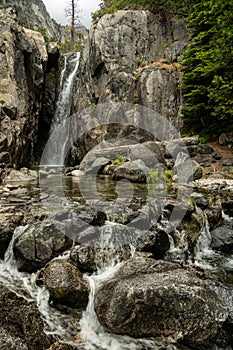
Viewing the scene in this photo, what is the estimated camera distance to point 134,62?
69.9 feet

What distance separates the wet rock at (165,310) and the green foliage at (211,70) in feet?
37.9

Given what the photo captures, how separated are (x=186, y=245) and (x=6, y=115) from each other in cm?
1415

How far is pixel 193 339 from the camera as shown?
382 centimetres

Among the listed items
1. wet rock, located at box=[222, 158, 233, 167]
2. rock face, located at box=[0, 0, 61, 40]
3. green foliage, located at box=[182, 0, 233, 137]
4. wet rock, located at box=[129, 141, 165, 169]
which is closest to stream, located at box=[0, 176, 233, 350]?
wet rock, located at box=[129, 141, 165, 169]

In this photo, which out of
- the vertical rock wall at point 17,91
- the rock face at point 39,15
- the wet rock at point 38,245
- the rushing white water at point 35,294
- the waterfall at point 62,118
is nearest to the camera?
the rushing white water at point 35,294

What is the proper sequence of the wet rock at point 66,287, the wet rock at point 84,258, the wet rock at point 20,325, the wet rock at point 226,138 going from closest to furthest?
the wet rock at point 20,325 < the wet rock at point 66,287 < the wet rock at point 84,258 < the wet rock at point 226,138

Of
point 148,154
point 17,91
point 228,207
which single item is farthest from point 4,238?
point 17,91

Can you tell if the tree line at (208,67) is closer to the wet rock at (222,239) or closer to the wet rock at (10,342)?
the wet rock at (222,239)

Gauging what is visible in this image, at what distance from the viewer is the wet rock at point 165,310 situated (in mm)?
3848

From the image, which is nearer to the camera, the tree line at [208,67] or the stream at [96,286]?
the stream at [96,286]

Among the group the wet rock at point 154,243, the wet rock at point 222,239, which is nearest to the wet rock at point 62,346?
the wet rock at point 154,243

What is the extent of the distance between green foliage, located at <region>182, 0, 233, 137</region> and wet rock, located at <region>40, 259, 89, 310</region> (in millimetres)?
11914

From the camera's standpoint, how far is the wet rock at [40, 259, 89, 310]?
4570 millimetres

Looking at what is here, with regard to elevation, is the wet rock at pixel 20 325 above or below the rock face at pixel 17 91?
below
